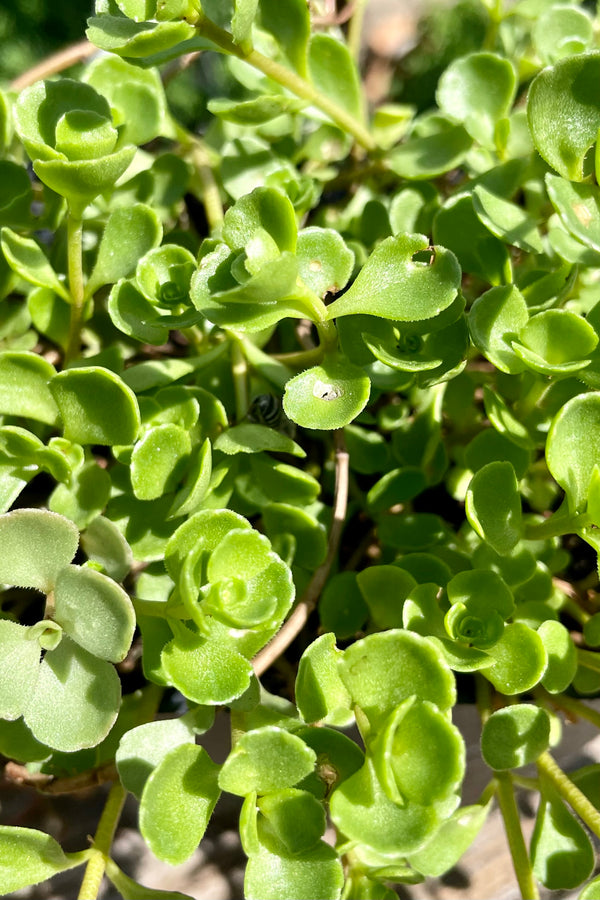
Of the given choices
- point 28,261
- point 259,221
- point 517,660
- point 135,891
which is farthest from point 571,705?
point 28,261

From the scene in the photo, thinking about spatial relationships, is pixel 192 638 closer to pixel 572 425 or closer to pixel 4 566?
pixel 4 566

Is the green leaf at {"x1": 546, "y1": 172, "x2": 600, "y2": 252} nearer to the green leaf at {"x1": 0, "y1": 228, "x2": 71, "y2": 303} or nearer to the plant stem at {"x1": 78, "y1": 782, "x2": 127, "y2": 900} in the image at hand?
the green leaf at {"x1": 0, "y1": 228, "x2": 71, "y2": 303}

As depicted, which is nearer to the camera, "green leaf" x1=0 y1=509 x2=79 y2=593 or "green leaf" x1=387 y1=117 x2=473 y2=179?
"green leaf" x1=0 y1=509 x2=79 y2=593

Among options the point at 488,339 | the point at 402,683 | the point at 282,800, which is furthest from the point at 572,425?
the point at 282,800

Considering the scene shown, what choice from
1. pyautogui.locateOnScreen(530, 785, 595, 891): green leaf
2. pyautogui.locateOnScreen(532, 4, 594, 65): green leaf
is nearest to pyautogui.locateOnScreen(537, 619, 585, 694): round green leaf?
pyautogui.locateOnScreen(530, 785, 595, 891): green leaf

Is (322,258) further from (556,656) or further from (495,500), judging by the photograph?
(556,656)
